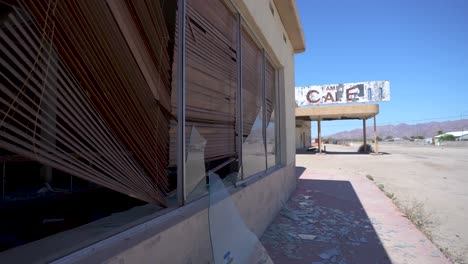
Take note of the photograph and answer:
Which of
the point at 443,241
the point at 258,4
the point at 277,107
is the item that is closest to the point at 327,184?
the point at 277,107

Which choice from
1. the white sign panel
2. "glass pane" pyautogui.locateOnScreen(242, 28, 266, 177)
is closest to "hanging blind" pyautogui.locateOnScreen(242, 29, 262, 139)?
"glass pane" pyautogui.locateOnScreen(242, 28, 266, 177)

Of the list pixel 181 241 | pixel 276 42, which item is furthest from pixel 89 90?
pixel 276 42

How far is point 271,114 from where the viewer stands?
19.5 ft

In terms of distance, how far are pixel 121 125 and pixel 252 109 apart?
3104 millimetres

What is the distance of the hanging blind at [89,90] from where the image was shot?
1.17 m

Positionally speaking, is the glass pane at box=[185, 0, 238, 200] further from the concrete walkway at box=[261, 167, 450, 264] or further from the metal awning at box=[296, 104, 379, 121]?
the metal awning at box=[296, 104, 379, 121]

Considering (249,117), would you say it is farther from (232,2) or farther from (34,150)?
(34,150)

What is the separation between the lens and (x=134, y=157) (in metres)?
1.87

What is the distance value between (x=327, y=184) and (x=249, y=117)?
17.8 feet

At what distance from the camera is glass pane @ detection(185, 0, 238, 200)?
271 centimetres

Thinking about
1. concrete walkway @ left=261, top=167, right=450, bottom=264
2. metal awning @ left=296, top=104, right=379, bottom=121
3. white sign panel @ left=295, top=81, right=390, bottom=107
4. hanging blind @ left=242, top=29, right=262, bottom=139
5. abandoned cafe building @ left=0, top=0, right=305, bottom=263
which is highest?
white sign panel @ left=295, top=81, right=390, bottom=107

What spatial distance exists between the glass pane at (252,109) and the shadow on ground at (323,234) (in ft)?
3.20

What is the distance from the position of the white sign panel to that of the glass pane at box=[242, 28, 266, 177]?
22683 mm

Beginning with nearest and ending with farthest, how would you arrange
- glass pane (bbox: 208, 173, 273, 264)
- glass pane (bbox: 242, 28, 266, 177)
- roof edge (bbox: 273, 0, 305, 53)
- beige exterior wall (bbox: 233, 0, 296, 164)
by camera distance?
glass pane (bbox: 208, 173, 273, 264) < beige exterior wall (bbox: 233, 0, 296, 164) < glass pane (bbox: 242, 28, 266, 177) < roof edge (bbox: 273, 0, 305, 53)
